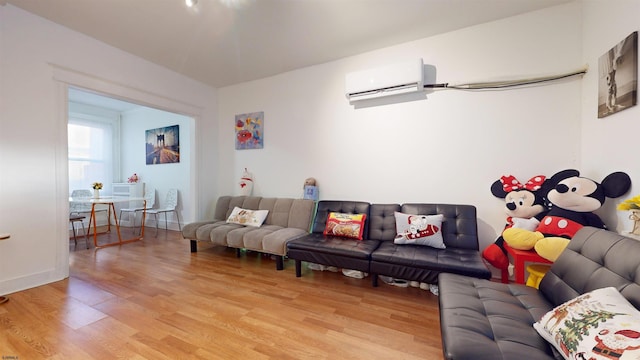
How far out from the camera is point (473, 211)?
8.18 ft

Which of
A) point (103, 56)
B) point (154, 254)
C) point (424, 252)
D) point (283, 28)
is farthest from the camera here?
→ point (154, 254)

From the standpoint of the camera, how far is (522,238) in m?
1.98

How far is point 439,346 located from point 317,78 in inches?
130

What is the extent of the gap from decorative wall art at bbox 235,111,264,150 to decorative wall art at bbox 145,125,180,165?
1.64 meters

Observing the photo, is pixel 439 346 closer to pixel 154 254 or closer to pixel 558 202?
pixel 558 202

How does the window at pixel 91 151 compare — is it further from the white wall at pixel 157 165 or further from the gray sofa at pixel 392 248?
the gray sofa at pixel 392 248

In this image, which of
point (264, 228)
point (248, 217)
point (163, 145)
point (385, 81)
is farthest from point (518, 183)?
point (163, 145)

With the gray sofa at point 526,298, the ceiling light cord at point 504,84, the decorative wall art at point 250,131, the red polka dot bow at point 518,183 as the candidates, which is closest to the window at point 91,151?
the decorative wall art at point 250,131

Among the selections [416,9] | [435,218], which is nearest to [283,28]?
[416,9]

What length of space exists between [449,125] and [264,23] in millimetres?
2290

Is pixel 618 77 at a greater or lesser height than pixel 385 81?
lesser

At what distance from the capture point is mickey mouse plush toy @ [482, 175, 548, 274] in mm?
2273

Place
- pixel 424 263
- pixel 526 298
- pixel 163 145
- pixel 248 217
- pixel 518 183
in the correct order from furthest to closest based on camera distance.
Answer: pixel 163 145 → pixel 248 217 → pixel 518 183 → pixel 424 263 → pixel 526 298

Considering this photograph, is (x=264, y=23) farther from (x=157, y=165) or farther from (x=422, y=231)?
(x=157, y=165)
